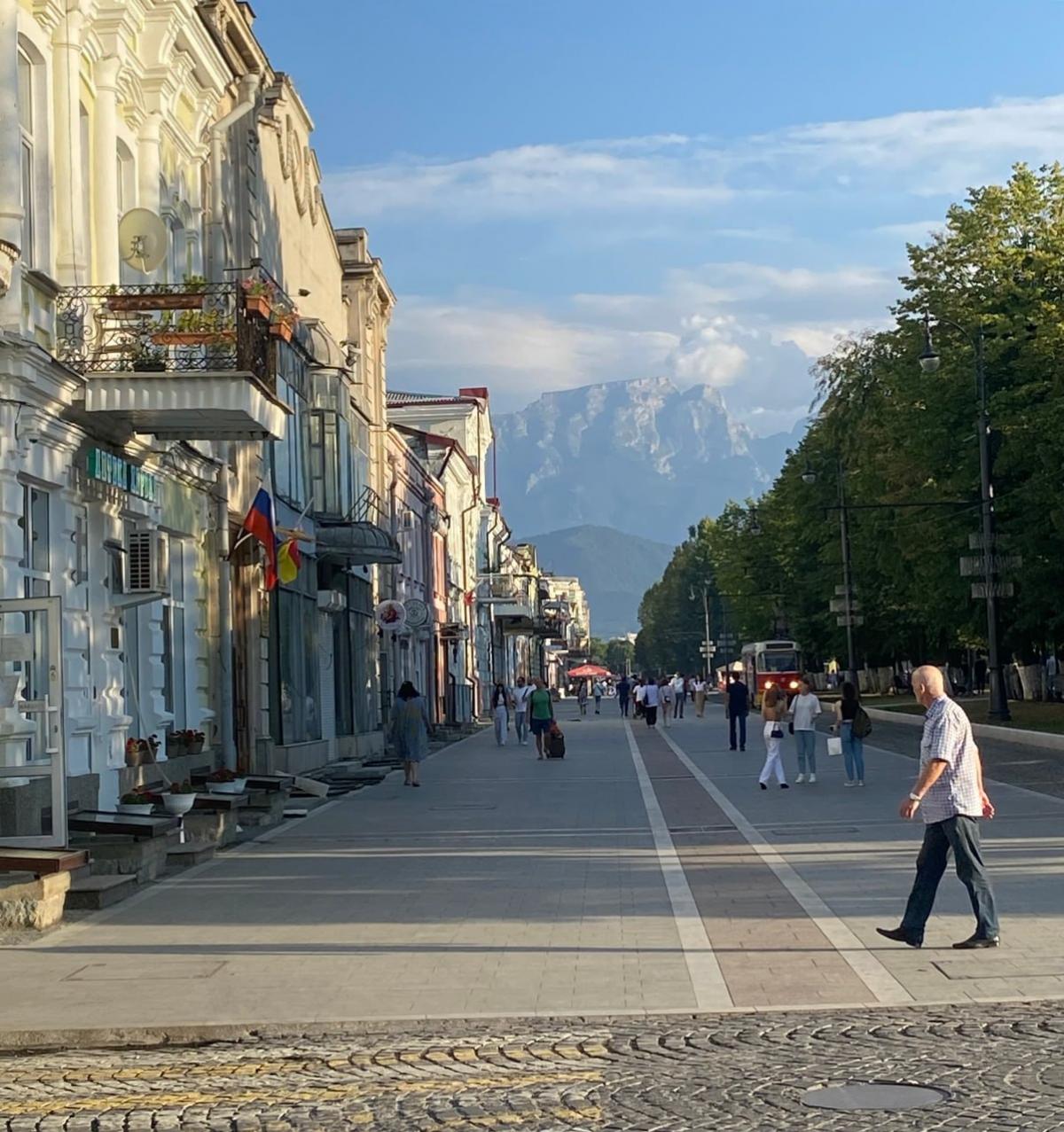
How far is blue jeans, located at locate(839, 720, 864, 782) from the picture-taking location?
25.1m

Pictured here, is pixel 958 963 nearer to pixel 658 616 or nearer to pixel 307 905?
pixel 307 905

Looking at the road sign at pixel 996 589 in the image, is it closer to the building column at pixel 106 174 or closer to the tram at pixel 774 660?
the building column at pixel 106 174

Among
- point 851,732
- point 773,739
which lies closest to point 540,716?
point 773,739

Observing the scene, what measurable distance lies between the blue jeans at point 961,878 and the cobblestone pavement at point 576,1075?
173cm

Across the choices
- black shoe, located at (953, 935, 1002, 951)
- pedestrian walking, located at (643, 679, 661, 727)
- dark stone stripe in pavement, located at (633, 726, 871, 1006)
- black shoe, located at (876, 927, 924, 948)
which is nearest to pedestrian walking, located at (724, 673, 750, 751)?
pedestrian walking, located at (643, 679, 661, 727)

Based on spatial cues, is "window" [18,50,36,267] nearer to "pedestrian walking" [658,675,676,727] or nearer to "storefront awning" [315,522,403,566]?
"storefront awning" [315,522,403,566]

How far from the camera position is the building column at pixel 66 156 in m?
17.3

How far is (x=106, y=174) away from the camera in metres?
19.0

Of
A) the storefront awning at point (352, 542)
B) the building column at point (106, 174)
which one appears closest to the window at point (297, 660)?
→ the storefront awning at point (352, 542)

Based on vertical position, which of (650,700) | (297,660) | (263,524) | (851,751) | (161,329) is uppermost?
(161,329)

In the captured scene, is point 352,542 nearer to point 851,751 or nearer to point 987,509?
point 851,751

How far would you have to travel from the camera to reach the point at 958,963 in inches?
402

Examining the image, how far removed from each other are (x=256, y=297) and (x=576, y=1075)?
11783 mm

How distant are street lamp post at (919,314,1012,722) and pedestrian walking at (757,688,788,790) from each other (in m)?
15.2
